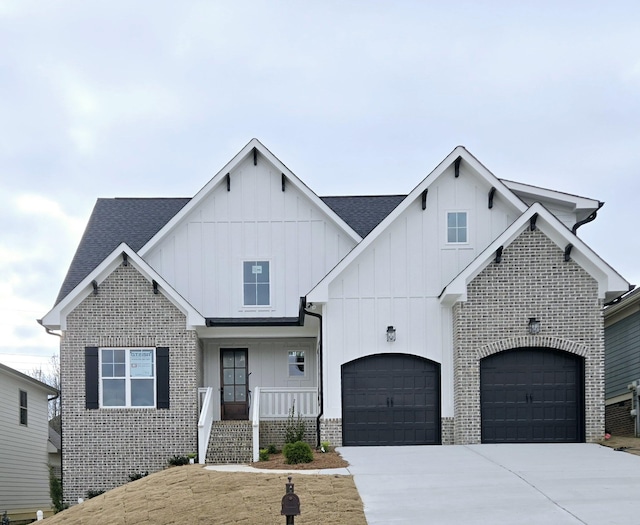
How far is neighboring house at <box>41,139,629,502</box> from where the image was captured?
1945 cm

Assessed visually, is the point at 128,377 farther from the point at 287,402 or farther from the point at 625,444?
the point at 625,444

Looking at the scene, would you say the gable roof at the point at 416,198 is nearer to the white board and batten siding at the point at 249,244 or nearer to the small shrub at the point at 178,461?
the white board and batten siding at the point at 249,244

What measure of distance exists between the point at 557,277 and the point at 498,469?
5856mm

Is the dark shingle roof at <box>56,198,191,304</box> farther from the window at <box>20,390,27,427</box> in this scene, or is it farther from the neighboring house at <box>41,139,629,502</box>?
the window at <box>20,390,27,427</box>

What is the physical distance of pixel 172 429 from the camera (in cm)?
2062

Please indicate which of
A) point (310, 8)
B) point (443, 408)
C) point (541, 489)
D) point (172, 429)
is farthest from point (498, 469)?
point (310, 8)

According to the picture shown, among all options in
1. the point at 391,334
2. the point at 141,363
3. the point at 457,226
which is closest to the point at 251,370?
the point at 141,363

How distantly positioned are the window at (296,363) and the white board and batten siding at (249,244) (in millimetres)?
1211

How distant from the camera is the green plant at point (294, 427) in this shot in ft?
66.9

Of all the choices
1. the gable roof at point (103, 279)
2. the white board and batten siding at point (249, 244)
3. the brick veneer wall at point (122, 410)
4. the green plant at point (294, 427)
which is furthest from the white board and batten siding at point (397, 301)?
the brick veneer wall at point (122, 410)

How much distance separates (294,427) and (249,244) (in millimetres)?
5572

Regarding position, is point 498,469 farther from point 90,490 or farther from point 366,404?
point 90,490

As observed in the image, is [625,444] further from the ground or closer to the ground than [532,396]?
closer to the ground

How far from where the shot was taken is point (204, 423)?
2027cm
